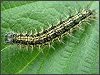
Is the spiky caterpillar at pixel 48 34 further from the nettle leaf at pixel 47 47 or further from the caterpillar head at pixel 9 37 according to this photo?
the nettle leaf at pixel 47 47

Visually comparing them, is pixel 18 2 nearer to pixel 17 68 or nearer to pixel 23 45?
pixel 23 45

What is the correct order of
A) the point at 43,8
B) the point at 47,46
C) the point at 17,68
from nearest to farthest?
the point at 17,68 → the point at 47,46 → the point at 43,8

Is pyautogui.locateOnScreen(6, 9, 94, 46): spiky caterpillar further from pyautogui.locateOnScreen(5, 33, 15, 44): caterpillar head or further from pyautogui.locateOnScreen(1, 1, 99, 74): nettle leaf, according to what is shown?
pyautogui.locateOnScreen(1, 1, 99, 74): nettle leaf

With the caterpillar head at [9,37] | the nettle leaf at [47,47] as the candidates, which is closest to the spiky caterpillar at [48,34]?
the caterpillar head at [9,37]

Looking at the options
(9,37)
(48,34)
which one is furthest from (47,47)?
(9,37)

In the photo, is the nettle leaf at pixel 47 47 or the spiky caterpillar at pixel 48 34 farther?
the spiky caterpillar at pixel 48 34

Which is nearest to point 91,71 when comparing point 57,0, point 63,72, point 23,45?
point 63,72

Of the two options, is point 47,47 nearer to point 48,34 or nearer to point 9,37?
point 48,34
